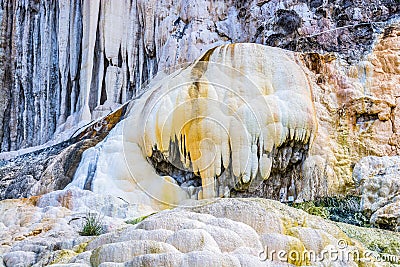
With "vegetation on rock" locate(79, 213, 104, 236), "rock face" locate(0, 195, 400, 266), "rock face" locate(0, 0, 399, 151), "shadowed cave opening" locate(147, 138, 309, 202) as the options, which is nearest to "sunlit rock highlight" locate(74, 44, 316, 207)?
"shadowed cave opening" locate(147, 138, 309, 202)

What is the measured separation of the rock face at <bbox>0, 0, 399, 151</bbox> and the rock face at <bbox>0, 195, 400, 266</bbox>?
6789 millimetres

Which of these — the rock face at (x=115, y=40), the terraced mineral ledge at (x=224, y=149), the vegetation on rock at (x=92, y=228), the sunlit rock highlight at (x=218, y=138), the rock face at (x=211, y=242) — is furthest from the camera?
the rock face at (x=115, y=40)

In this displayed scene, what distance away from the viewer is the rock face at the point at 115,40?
1464 centimetres

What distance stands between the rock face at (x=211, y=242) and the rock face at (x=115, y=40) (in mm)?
6789

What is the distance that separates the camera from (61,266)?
5887mm

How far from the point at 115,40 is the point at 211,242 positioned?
12724 millimetres

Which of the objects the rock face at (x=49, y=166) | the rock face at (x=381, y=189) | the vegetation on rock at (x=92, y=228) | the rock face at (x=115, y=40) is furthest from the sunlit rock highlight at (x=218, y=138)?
the vegetation on rock at (x=92, y=228)

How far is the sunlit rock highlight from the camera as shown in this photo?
11414 millimetres

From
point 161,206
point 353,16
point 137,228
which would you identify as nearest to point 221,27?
point 353,16

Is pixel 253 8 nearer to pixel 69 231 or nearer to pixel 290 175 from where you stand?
pixel 290 175

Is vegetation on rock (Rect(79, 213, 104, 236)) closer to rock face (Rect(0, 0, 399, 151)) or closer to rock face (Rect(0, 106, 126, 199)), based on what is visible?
rock face (Rect(0, 106, 126, 199))

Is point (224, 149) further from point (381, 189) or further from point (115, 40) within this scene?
point (115, 40)

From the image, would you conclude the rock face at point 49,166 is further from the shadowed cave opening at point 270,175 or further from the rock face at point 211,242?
the rock face at point 211,242

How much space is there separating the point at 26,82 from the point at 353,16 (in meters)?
10.7
